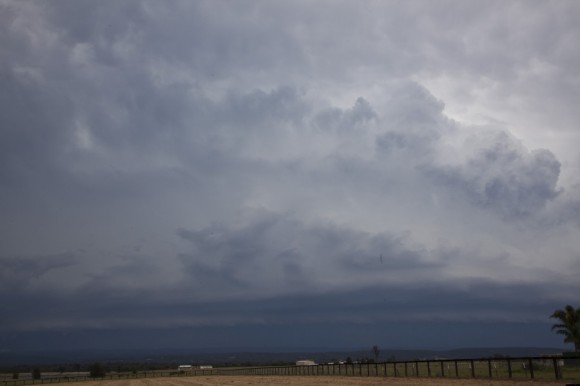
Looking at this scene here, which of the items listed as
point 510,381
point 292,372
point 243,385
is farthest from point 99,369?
point 510,381

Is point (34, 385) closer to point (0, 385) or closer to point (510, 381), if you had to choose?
point (0, 385)

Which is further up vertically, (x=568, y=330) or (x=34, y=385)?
(x=568, y=330)

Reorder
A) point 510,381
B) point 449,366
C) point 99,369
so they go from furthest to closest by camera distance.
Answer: point 99,369, point 449,366, point 510,381

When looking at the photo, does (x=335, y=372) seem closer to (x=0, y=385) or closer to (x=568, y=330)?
(x=568, y=330)

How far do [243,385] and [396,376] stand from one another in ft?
49.5

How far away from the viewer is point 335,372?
79.1 meters

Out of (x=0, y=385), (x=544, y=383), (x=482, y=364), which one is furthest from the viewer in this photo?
(x=0, y=385)

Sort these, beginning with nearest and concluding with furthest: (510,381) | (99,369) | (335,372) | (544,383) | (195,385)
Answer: (544,383), (510,381), (195,385), (335,372), (99,369)

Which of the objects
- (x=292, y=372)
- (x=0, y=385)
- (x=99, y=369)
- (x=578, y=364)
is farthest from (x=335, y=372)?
(x=99, y=369)

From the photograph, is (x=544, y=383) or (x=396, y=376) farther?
(x=396, y=376)

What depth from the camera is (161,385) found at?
8006 cm

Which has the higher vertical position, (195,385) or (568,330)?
(568,330)

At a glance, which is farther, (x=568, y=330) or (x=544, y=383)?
(x=568, y=330)

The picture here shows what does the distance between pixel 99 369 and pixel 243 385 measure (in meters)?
123
